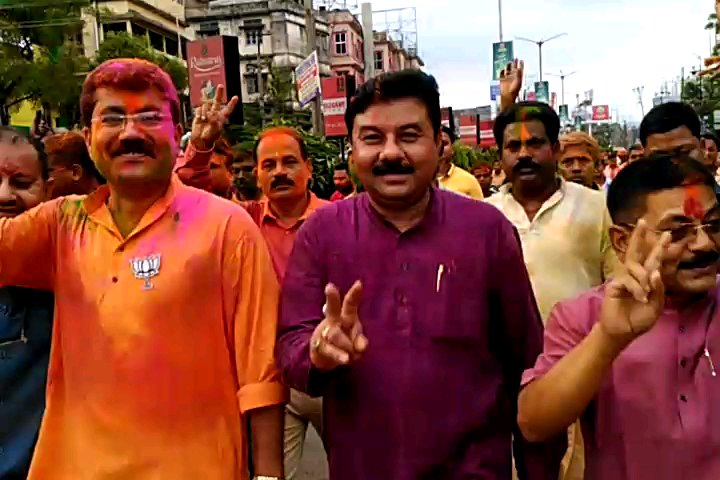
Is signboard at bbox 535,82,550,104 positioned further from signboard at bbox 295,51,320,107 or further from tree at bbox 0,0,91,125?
signboard at bbox 295,51,320,107

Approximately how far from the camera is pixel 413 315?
7.42 ft

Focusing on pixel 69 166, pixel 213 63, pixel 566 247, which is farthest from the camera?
pixel 213 63

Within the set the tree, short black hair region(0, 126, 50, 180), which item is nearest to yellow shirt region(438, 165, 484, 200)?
short black hair region(0, 126, 50, 180)

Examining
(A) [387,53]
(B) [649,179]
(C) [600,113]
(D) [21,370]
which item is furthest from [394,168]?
(C) [600,113]

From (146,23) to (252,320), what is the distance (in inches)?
2017

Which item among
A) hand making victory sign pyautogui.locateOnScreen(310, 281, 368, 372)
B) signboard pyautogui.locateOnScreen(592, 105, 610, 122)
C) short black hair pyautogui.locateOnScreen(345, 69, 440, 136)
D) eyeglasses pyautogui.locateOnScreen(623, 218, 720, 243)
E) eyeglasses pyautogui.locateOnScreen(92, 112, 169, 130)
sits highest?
signboard pyautogui.locateOnScreen(592, 105, 610, 122)

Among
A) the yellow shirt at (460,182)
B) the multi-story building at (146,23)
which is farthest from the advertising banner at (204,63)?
the multi-story building at (146,23)

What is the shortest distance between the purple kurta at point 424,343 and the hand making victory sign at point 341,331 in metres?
0.18

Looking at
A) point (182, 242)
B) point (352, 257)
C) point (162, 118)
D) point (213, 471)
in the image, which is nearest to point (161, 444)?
point (213, 471)

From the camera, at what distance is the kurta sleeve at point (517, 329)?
2348mm

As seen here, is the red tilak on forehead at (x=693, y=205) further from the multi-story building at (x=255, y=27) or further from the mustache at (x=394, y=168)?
the multi-story building at (x=255, y=27)

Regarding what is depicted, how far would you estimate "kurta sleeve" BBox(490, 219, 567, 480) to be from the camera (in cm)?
235

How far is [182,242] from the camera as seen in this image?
2275 mm

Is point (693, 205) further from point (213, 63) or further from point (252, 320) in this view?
point (213, 63)
